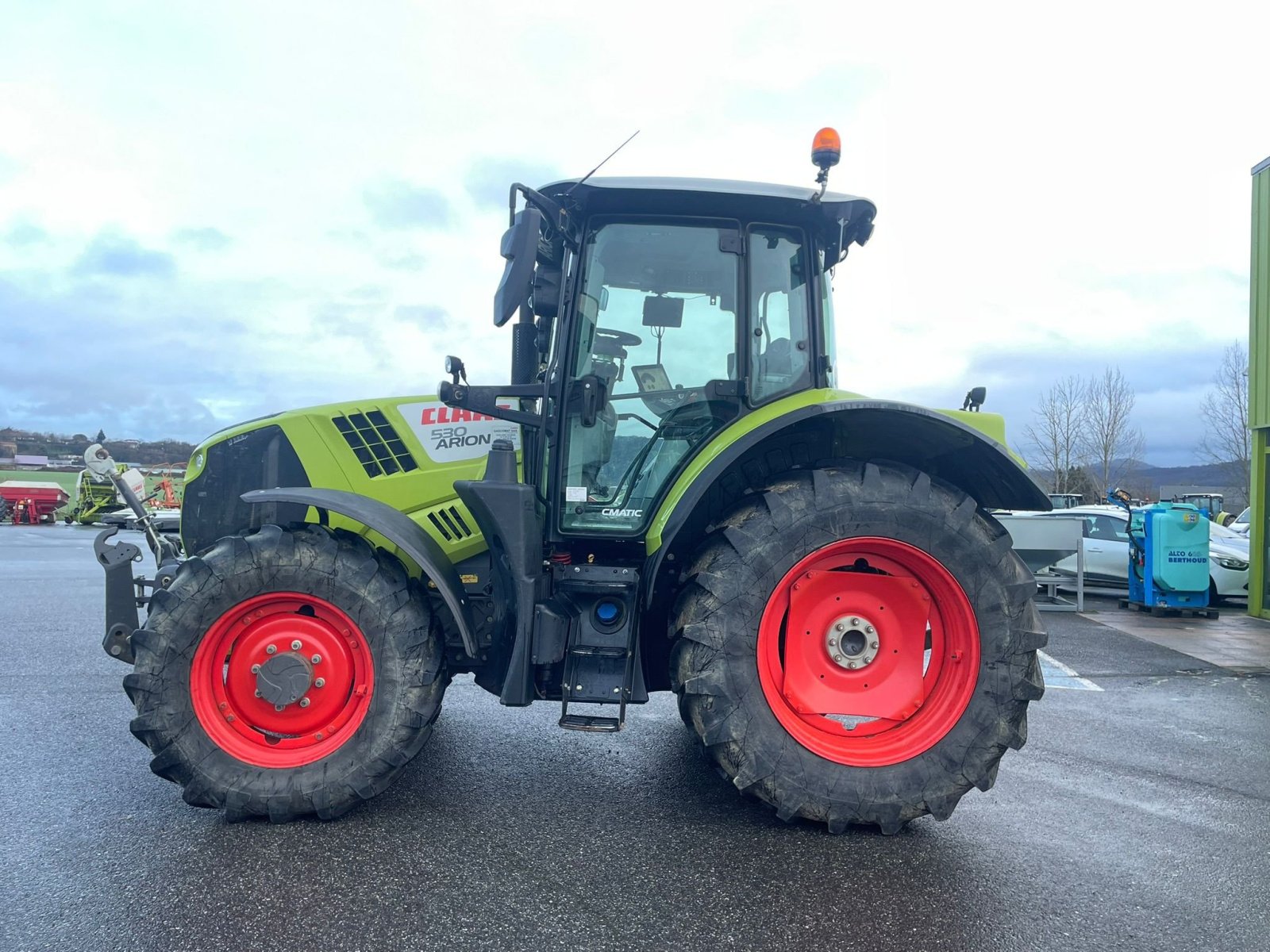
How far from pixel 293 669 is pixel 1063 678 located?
552 centimetres

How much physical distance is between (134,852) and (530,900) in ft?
4.40

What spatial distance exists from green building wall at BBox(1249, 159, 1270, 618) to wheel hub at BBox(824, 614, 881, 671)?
9685mm

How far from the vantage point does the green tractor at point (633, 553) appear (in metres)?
2.93

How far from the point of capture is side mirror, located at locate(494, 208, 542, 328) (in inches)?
115

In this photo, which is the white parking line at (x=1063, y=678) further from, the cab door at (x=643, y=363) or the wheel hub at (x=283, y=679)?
the wheel hub at (x=283, y=679)

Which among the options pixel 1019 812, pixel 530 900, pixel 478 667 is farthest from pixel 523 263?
pixel 1019 812

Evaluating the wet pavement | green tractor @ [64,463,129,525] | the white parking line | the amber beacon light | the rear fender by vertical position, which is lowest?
the white parking line

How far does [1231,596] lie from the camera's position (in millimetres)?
11406

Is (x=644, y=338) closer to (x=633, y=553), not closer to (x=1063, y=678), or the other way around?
(x=633, y=553)

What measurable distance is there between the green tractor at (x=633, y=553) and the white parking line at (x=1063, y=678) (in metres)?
3.03

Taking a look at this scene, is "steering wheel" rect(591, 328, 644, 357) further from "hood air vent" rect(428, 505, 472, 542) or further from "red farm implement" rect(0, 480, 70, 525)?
"red farm implement" rect(0, 480, 70, 525)

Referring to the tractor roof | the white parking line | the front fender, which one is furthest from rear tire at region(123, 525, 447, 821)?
the white parking line

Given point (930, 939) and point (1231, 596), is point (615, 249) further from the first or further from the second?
point (1231, 596)

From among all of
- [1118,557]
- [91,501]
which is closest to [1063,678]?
[1118,557]
